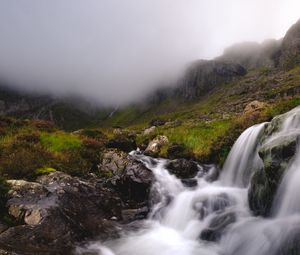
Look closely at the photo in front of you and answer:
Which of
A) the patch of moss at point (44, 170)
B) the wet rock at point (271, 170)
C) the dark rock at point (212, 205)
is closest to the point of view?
the wet rock at point (271, 170)

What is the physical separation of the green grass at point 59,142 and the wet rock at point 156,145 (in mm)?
5035

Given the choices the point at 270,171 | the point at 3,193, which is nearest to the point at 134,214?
the point at 3,193

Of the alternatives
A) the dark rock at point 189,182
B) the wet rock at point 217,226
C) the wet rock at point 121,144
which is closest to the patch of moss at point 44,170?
the dark rock at point 189,182

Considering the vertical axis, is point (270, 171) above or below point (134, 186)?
above

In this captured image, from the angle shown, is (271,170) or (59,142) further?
(59,142)

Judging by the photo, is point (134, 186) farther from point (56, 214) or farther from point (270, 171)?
point (270, 171)

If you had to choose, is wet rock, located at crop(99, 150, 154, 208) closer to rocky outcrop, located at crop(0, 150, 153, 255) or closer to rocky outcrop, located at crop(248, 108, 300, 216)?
rocky outcrop, located at crop(0, 150, 153, 255)

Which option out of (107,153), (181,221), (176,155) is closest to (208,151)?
(176,155)

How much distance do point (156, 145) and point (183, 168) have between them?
21.7 feet

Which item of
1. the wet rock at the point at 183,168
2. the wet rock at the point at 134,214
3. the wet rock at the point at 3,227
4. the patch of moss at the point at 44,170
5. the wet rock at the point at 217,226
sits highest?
the patch of moss at the point at 44,170

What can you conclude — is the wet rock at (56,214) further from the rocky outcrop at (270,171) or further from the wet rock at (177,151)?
the wet rock at (177,151)

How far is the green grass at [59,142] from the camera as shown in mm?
23562

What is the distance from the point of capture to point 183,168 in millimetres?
20984

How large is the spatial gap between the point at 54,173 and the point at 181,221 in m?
6.30
